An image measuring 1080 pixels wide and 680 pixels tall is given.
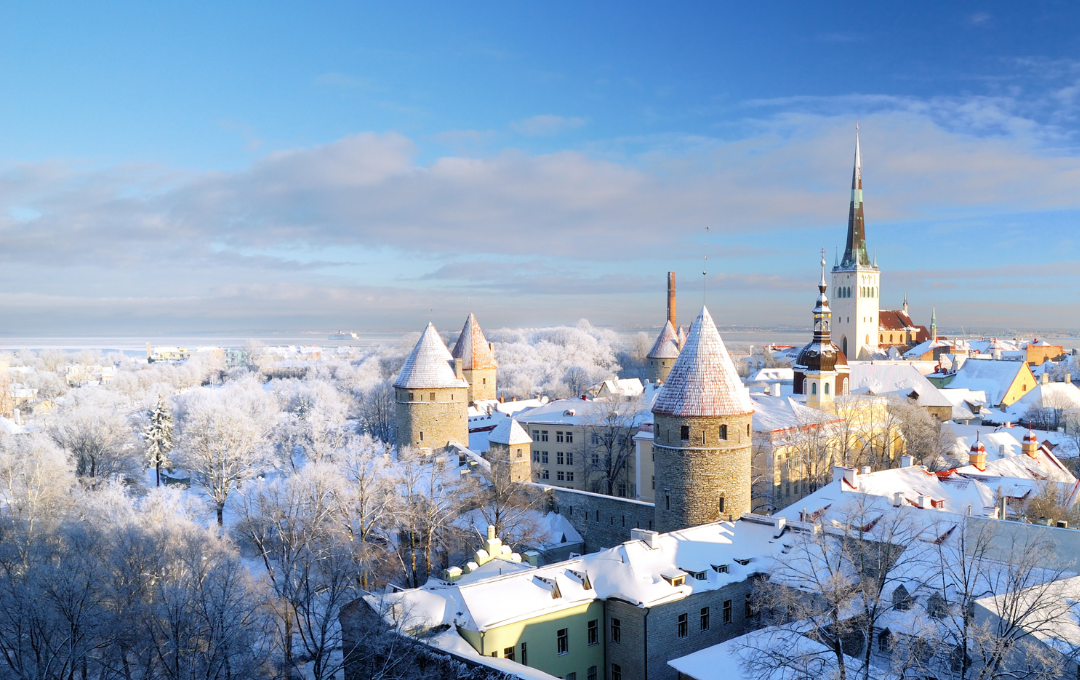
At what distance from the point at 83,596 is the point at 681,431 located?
17.4 meters

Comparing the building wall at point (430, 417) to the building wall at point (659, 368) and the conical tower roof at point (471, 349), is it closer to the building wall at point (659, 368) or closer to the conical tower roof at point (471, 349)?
the conical tower roof at point (471, 349)

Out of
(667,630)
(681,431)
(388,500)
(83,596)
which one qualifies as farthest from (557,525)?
(83,596)

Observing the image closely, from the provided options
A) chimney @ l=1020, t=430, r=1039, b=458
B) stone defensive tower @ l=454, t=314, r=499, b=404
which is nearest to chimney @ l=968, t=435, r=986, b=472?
chimney @ l=1020, t=430, r=1039, b=458

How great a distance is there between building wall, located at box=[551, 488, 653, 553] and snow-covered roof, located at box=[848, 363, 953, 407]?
107 ft

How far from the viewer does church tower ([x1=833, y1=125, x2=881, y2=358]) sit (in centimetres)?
10800

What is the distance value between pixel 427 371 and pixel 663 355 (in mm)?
33371

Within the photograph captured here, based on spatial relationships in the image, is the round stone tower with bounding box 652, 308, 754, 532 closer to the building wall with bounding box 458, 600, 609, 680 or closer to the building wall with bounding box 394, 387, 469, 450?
the building wall with bounding box 458, 600, 609, 680

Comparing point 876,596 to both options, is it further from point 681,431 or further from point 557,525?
point 557,525

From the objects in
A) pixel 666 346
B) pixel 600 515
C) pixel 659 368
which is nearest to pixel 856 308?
pixel 666 346

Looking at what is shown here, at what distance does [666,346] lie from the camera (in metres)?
71.6

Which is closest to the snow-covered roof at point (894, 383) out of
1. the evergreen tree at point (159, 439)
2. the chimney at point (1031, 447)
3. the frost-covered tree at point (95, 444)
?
the chimney at point (1031, 447)

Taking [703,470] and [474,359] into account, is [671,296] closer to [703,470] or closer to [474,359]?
[474,359]

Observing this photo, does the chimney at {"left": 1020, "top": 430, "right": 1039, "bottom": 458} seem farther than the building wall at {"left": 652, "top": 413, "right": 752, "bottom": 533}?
Yes

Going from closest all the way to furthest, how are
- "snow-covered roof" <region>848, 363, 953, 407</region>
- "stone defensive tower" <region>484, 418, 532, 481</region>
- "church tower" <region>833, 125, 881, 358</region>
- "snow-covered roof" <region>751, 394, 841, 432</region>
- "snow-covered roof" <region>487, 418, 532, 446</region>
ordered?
"stone defensive tower" <region>484, 418, 532, 481</region> < "snow-covered roof" <region>487, 418, 532, 446</region> < "snow-covered roof" <region>751, 394, 841, 432</region> < "snow-covered roof" <region>848, 363, 953, 407</region> < "church tower" <region>833, 125, 881, 358</region>
